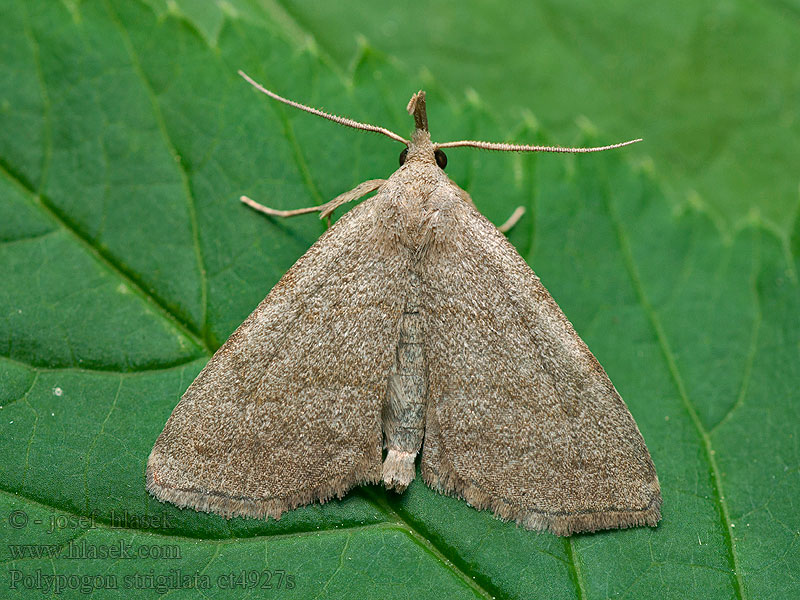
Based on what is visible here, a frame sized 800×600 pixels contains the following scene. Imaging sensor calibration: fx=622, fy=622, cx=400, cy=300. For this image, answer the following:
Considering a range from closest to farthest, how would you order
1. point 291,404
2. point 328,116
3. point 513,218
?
point 291,404 → point 328,116 → point 513,218

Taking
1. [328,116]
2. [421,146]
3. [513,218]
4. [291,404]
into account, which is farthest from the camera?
[513,218]

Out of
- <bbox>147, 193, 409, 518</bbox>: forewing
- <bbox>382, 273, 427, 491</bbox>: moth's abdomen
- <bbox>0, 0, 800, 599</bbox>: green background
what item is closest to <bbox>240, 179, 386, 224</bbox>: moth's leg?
<bbox>0, 0, 800, 599</bbox>: green background

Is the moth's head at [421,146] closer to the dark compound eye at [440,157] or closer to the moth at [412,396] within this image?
the dark compound eye at [440,157]

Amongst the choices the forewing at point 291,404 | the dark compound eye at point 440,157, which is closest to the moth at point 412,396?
the forewing at point 291,404

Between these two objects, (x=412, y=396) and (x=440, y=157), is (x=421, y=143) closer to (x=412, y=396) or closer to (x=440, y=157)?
(x=440, y=157)

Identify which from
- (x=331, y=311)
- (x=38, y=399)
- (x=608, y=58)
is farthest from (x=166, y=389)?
(x=608, y=58)

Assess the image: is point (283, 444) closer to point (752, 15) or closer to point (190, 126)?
point (190, 126)

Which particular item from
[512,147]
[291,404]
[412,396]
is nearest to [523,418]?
[412,396]
